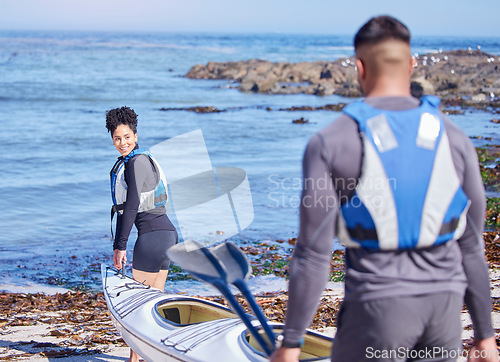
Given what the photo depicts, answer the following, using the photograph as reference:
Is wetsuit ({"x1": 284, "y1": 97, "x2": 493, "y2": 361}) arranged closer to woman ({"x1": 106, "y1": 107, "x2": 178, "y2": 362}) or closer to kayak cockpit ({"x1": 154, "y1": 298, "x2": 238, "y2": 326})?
kayak cockpit ({"x1": 154, "y1": 298, "x2": 238, "y2": 326})

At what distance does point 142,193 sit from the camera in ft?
15.6

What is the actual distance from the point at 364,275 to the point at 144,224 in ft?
10.4

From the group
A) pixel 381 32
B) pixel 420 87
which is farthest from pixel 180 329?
pixel 420 87

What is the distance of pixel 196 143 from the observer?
14.3ft

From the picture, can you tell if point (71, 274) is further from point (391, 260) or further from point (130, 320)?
point (391, 260)

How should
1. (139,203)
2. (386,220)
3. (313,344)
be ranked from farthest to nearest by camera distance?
(139,203), (313,344), (386,220)

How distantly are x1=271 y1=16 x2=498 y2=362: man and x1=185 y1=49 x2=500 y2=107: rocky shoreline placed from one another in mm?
33052

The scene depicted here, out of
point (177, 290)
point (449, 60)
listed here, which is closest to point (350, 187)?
point (177, 290)

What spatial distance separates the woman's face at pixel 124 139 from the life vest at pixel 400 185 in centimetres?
317

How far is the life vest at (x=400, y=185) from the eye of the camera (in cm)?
198

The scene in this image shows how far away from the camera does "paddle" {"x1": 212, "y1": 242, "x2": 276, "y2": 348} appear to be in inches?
107

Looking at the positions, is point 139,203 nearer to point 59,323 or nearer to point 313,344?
point 313,344

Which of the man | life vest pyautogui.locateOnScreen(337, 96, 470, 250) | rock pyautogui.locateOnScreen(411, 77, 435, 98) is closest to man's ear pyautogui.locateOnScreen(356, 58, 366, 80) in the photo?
the man

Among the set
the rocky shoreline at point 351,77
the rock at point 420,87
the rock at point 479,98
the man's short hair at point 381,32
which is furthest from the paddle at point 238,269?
the rock at point 479,98
